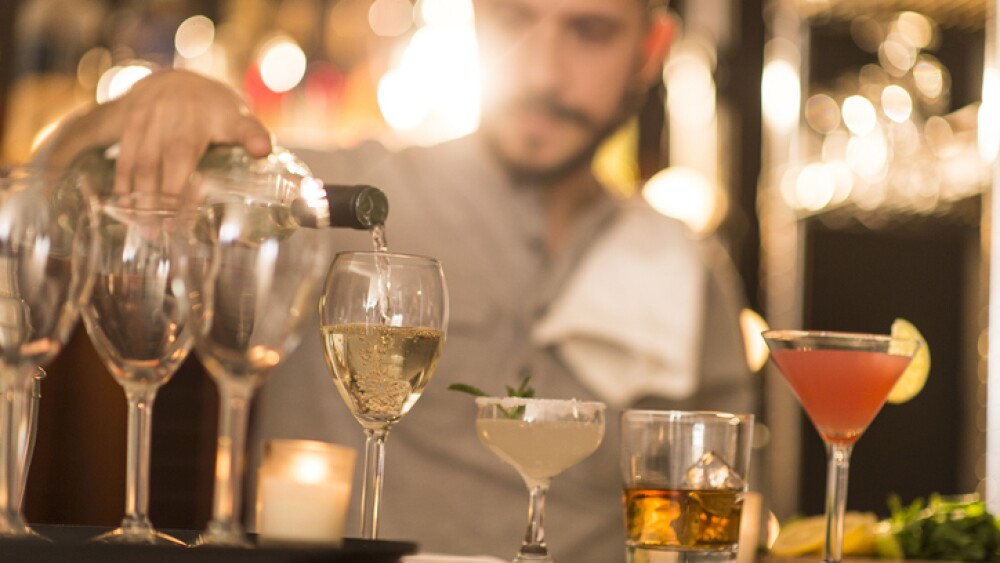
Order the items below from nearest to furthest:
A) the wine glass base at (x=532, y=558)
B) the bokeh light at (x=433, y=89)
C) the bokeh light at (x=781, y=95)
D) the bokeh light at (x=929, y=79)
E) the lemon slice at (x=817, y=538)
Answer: the wine glass base at (x=532, y=558)
the lemon slice at (x=817, y=538)
the bokeh light at (x=433, y=89)
the bokeh light at (x=929, y=79)
the bokeh light at (x=781, y=95)

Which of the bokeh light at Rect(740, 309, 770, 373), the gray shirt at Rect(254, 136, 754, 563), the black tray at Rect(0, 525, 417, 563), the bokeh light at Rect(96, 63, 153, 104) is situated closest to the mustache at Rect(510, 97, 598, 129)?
the gray shirt at Rect(254, 136, 754, 563)

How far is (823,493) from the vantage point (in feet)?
12.9

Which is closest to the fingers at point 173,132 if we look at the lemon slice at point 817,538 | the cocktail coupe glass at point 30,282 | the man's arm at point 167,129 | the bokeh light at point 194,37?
the man's arm at point 167,129

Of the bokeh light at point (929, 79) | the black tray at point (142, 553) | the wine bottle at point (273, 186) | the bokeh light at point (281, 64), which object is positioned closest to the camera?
the black tray at point (142, 553)

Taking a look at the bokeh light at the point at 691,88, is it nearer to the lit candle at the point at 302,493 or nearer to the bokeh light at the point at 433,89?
the bokeh light at the point at 433,89

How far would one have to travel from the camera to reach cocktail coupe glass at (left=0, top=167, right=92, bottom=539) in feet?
2.24

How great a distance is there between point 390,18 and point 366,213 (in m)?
2.60

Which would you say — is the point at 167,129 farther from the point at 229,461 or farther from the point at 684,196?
the point at 684,196

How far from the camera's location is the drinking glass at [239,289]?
72 centimetres

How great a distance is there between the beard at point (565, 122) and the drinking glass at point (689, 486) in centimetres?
156

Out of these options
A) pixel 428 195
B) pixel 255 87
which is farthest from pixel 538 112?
pixel 255 87

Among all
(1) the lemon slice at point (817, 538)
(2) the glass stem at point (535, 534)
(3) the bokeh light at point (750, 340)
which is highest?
(3) the bokeh light at point (750, 340)

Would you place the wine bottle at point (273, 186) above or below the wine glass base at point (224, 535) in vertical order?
above

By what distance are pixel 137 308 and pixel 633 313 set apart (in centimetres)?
163
